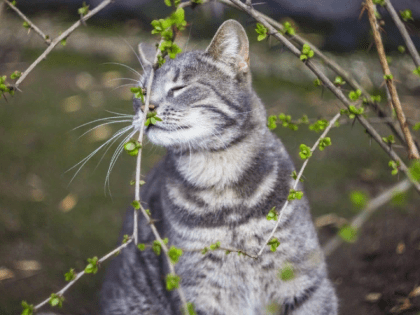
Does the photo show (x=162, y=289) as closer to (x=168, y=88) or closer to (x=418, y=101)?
(x=168, y=88)

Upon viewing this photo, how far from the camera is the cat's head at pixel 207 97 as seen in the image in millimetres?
1582

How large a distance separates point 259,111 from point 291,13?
295cm

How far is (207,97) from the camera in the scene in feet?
5.47

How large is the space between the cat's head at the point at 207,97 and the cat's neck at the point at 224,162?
0.04 meters

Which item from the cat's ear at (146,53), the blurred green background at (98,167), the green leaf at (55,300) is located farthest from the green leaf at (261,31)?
the green leaf at (55,300)

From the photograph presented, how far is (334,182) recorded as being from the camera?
10.7ft

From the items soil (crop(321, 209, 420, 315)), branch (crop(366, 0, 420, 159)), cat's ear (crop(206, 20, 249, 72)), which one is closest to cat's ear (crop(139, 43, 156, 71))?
cat's ear (crop(206, 20, 249, 72))

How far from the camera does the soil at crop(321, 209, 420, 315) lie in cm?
220

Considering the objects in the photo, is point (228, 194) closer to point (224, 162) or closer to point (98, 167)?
point (224, 162)

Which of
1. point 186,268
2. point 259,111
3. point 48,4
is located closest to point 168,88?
point 259,111

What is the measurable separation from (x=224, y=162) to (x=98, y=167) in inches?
90.2

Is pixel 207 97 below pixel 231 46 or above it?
below

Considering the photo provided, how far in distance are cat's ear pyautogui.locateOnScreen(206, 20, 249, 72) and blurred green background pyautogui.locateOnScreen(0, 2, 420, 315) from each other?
0.48ft

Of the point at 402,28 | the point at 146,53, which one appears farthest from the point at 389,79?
the point at 146,53
